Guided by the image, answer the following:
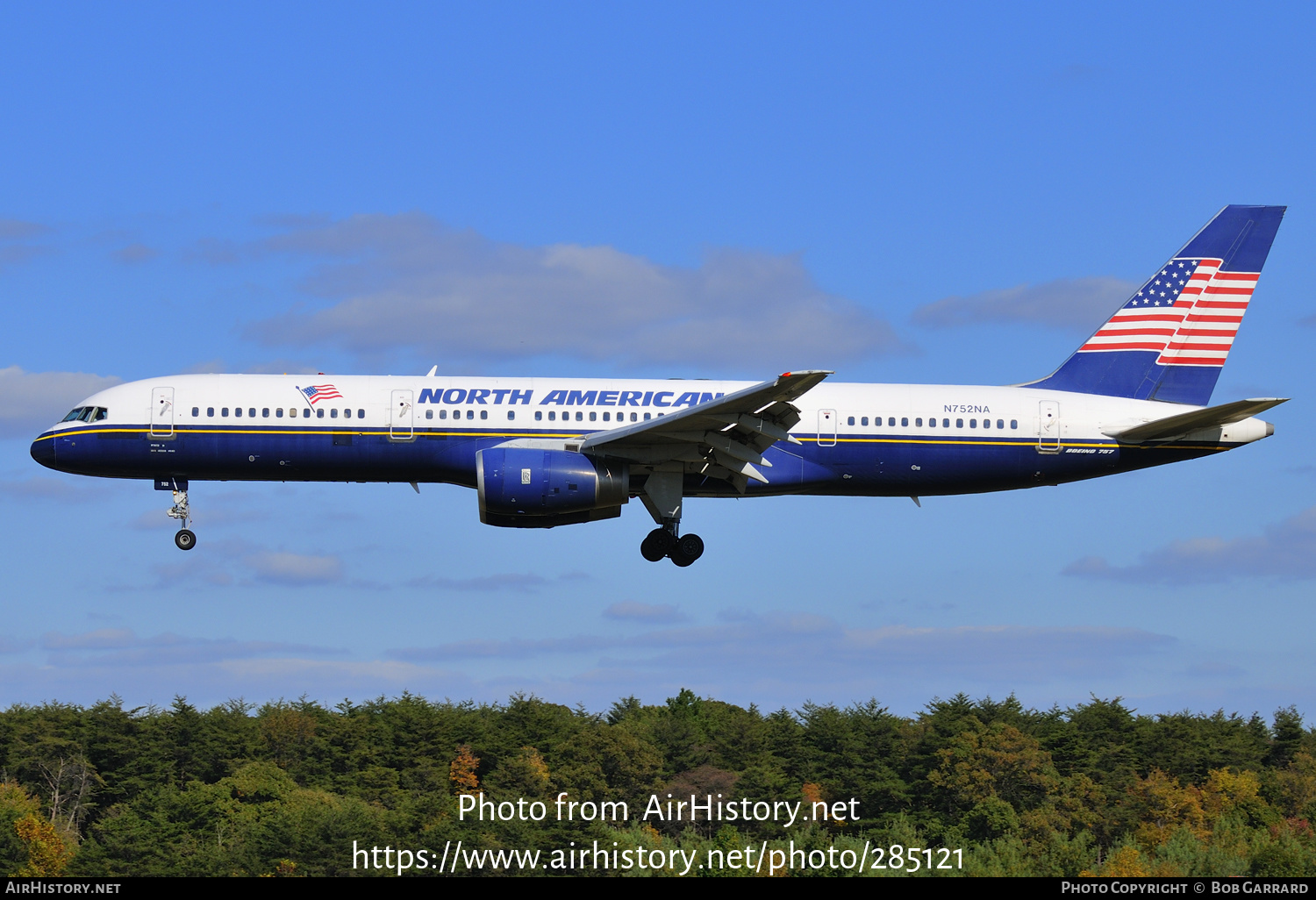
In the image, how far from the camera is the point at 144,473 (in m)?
35.6

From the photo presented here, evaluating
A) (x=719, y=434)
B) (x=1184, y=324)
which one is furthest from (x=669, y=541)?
(x=1184, y=324)

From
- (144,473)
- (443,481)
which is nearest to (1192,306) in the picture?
(443,481)

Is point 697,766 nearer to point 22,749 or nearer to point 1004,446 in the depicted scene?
point 22,749

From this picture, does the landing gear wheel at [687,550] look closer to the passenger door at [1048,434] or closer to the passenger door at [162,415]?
the passenger door at [1048,434]

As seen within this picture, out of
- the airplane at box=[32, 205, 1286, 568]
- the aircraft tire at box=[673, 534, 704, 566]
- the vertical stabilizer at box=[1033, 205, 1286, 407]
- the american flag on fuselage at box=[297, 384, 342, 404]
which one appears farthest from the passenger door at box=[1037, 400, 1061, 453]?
the american flag on fuselage at box=[297, 384, 342, 404]

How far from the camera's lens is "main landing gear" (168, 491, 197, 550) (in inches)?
1414

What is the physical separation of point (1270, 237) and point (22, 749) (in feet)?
246

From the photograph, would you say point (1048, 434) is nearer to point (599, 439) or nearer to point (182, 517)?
point (599, 439)

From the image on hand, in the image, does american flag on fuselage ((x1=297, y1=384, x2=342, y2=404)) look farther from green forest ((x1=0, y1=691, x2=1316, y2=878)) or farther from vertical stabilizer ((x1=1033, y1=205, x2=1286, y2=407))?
green forest ((x1=0, y1=691, x2=1316, y2=878))

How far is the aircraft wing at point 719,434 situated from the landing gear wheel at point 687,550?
2129 mm

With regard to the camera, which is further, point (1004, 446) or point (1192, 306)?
point (1192, 306)

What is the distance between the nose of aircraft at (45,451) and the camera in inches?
1403

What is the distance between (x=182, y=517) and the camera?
118 ft
